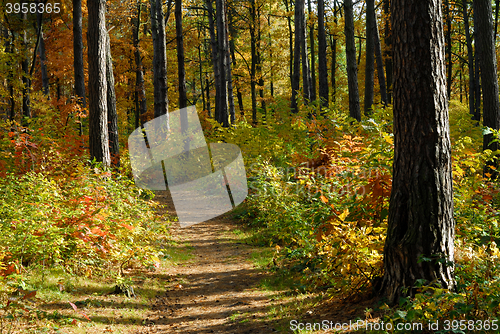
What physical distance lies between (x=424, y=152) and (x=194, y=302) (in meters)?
3.77

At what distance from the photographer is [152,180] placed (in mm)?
16328

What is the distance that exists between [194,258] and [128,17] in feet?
54.5

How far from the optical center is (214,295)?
18.3ft

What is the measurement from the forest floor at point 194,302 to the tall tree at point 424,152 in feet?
2.64

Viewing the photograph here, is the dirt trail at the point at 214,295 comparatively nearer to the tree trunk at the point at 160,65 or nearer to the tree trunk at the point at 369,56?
the tree trunk at the point at 369,56

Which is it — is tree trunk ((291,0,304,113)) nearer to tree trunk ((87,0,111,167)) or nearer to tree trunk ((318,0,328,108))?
tree trunk ((318,0,328,108))

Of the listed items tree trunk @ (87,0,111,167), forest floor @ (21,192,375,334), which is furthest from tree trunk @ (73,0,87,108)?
forest floor @ (21,192,375,334)

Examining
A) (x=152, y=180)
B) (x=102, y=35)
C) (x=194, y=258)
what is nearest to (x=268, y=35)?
(x=152, y=180)

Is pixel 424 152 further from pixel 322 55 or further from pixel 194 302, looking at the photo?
pixel 322 55

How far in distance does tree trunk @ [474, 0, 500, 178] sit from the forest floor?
265 inches

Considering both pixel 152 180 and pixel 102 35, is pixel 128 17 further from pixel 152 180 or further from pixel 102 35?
pixel 102 35

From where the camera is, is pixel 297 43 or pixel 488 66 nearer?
pixel 488 66

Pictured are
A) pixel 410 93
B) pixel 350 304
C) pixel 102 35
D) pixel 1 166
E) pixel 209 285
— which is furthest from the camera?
pixel 102 35

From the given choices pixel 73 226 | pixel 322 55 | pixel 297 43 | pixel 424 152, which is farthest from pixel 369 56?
pixel 73 226
